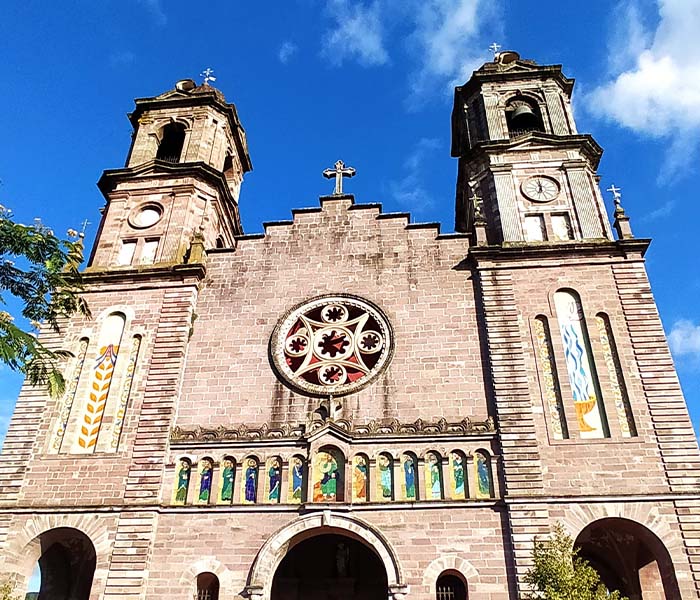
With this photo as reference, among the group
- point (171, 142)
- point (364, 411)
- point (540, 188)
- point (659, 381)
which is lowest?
point (364, 411)

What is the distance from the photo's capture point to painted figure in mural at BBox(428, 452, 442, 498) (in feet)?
53.4

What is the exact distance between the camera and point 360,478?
16.7 m

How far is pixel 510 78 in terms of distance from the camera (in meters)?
26.1

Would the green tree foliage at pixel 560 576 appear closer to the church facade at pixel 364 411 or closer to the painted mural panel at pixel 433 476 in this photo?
the church facade at pixel 364 411

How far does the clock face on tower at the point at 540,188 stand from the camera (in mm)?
22203

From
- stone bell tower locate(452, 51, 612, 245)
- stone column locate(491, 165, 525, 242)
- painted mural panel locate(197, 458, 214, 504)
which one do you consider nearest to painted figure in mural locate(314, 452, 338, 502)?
painted mural panel locate(197, 458, 214, 504)

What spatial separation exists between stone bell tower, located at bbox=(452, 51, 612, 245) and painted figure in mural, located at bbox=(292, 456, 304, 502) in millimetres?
9104

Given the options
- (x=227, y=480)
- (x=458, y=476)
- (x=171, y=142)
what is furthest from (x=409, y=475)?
(x=171, y=142)

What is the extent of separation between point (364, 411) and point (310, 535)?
357 centimetres

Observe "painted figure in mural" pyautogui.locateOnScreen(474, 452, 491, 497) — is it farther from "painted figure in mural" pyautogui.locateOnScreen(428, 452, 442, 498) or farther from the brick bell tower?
"painted figure in mural" pyautogui.locateOnScreen(428, 452, 442, 498)

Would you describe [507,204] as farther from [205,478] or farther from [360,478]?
[205,478]

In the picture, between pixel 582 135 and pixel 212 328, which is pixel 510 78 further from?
pixel 212 328

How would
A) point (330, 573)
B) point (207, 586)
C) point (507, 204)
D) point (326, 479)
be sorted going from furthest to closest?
point (507, 204) → point (330, 573) → point (326, 479) → point (207, 586)

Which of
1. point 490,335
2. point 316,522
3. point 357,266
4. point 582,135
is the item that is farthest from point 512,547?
point 582,135
